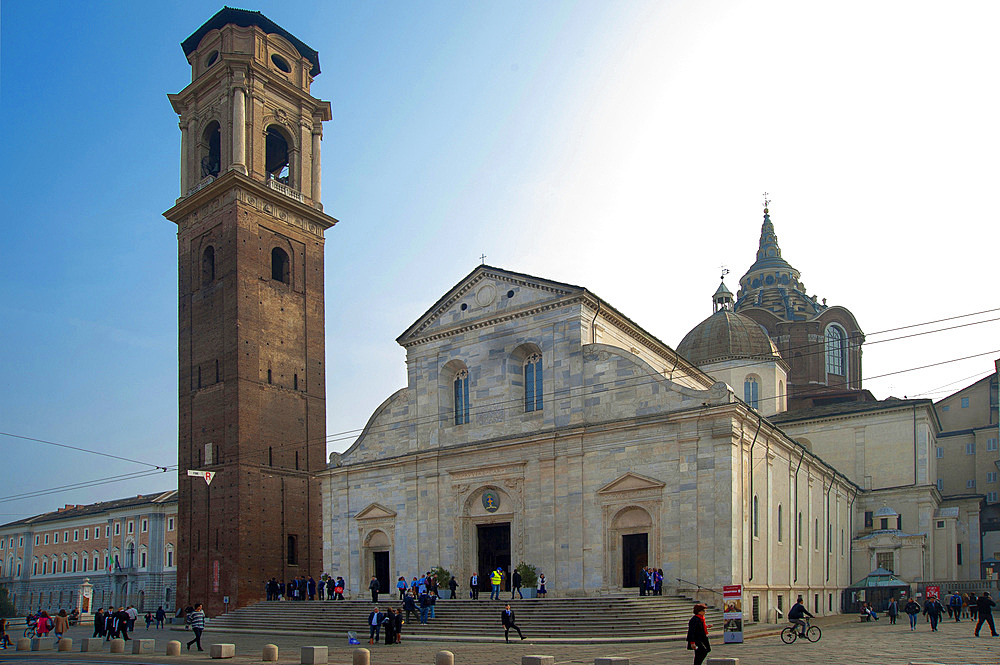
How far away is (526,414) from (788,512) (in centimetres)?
1129

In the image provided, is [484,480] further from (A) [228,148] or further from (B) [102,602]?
(B) [102,602]

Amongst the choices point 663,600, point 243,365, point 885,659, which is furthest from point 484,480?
point 885,659

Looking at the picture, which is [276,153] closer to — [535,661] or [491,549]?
[491,549]

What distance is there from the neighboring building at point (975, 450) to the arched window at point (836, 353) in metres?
7.94

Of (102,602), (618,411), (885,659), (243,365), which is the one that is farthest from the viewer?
(102,602)

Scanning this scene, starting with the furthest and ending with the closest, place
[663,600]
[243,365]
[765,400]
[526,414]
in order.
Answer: [765,400] < [243,365] < [526,414] < [663,600]

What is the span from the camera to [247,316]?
147 ft

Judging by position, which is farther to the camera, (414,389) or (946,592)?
(946,592)

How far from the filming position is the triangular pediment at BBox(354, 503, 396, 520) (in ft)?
124

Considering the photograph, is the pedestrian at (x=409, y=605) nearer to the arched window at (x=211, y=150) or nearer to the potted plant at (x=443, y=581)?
the potted plant at (x=443, y=581)

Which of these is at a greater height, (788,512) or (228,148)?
(228,148)

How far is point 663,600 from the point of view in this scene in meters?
28.0

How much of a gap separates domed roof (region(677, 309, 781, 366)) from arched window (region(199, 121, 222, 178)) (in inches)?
1209

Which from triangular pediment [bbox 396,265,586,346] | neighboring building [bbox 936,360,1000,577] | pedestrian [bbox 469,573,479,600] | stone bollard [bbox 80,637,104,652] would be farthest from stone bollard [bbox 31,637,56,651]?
neighboring building [bbox 936,360,1000,577]
